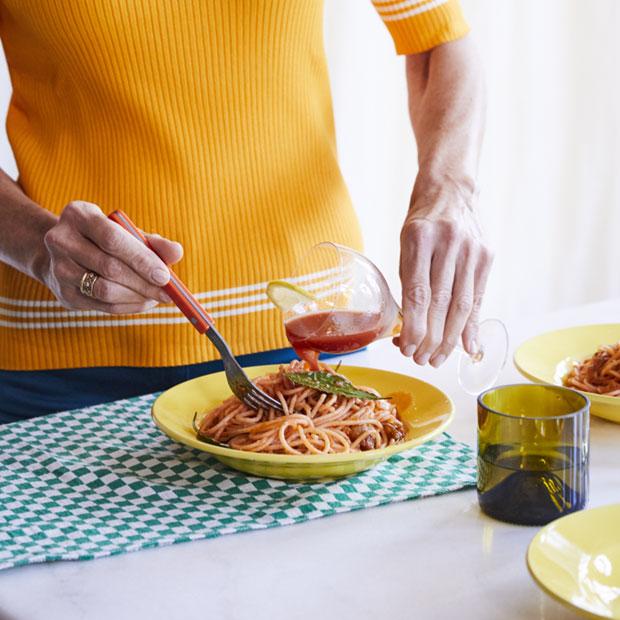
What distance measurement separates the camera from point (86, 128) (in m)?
1.69

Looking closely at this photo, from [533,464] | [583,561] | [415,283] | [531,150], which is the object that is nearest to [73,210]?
[415,283]

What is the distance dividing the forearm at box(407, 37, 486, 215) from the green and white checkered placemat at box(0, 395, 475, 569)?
0.42 meters

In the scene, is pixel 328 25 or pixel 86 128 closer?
pixel 86 128

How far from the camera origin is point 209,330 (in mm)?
1342

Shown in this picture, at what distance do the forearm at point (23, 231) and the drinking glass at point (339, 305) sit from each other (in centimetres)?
41

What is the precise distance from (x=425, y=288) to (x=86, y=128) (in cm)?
70

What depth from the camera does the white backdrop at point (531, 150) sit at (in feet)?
11.3

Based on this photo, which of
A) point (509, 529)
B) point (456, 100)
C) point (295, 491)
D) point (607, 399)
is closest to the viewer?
point (509, 529)

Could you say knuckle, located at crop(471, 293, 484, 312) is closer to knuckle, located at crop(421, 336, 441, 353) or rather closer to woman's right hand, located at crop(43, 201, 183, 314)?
knuckle, located at crop(421, 336, 441, 353)

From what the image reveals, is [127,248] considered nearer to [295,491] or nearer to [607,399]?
[295,491]

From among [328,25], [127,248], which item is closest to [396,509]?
[127,248]

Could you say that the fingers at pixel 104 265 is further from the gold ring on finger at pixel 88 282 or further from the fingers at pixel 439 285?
the fingers at pixel 439 285

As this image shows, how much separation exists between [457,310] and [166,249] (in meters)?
0.41

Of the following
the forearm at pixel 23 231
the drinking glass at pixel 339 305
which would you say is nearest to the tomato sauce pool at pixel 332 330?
the drinking glass at pixel 339 305
